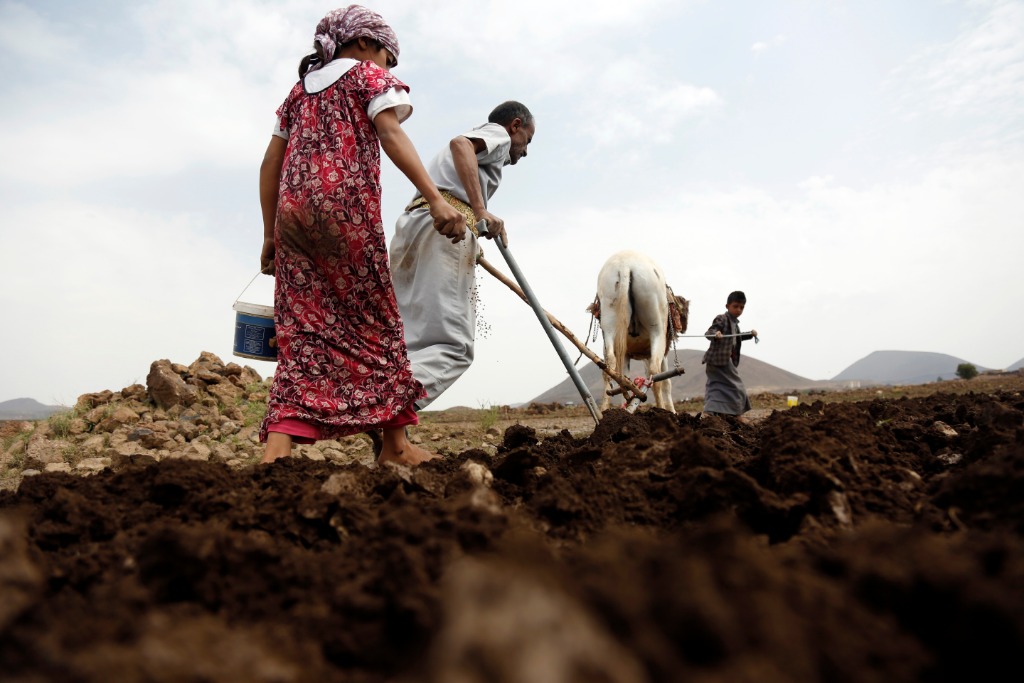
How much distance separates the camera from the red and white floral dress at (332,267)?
11.0 feet

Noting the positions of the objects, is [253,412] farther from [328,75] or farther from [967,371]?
[967,371]

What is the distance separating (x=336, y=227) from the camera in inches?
133

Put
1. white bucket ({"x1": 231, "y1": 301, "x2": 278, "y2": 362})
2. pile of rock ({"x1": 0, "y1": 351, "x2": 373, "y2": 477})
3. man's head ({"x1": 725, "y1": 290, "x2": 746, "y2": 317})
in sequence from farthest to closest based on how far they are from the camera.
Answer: man's head ({"x1": 725, "y1": 290, "x2": 746, "y2": 317}) → pile of rock ({"x1": 0, "y1": 351, "x2": 373, "y2": 477}) → white bucket ({"x1": 231, "y1": 301, "x2": 278, "y2": 362})

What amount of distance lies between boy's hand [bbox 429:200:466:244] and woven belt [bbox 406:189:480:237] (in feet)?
2.39

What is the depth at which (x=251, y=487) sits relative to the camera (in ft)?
7.63

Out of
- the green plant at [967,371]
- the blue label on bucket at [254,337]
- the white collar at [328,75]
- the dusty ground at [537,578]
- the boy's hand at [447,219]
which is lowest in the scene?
the dusty ground at [537,578]

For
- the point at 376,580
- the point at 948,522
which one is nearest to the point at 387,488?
the point at 376,580

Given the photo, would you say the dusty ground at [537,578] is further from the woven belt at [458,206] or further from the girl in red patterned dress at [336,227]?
the woven belt at [458,206]

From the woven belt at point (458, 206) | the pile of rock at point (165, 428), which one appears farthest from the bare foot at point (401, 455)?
the pile of rock at point (165, 428)

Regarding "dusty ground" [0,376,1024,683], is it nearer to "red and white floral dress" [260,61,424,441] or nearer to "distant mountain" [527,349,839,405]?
"red and white floral dress" [260,61,424,441]

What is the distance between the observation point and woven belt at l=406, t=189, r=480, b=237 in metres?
4.50

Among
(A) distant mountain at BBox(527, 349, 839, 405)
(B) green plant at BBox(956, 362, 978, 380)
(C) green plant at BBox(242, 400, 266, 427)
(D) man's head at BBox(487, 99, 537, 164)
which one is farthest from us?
(A) distant mountain at BBox(527, 349, 839, 405)

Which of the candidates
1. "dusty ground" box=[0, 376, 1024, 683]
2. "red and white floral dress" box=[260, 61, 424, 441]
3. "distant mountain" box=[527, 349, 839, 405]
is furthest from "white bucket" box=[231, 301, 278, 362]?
"distant mountain" box=[527, 349, 839, 405]

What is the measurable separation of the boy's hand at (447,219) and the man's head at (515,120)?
1.45 m
